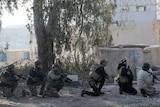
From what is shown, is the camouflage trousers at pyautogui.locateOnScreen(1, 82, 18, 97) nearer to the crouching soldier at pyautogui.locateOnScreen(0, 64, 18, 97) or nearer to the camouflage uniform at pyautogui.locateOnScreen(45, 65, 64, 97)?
the crouching soldier at pyautogui.locateOnScreen(0, 64, 18, 97)

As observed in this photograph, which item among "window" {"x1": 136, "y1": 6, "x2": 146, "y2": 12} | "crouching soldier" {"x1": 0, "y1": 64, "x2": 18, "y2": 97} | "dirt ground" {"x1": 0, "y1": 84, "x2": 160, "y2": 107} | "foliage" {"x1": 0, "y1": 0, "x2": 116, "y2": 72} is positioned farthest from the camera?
"window" {"x1": 136, "y1": 6, "x2": 146, "y2": 12}

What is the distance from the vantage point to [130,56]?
17.5 m

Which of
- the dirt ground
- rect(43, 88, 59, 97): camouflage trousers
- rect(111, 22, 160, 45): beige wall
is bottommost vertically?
the dirt ground

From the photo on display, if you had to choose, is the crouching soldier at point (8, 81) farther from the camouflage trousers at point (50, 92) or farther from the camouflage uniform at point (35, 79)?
the camouflage trousers at point (50, 92)

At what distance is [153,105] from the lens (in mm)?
10852

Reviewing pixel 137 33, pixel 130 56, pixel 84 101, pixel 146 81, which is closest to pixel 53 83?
pixel 84 101

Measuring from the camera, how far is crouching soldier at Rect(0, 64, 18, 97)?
40.1ft

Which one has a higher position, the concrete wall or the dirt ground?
the concrete wall

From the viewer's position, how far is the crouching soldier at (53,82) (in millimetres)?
12123

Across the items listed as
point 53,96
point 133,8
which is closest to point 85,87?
point 53,96

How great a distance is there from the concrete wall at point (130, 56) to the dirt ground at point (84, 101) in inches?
178

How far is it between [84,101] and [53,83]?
52.3 inches

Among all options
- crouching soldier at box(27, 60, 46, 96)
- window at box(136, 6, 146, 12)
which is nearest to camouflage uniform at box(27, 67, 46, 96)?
crouching soldier at box(27, 60, 46, 96)

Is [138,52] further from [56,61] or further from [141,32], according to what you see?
[141,32]
